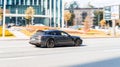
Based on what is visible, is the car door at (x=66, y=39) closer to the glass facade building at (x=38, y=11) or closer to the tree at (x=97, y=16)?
the glass facade building at (x=38, y=11)

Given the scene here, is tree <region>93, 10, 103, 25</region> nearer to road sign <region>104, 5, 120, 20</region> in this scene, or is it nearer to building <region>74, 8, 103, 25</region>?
building <region>74, 8, 103, 25</region>

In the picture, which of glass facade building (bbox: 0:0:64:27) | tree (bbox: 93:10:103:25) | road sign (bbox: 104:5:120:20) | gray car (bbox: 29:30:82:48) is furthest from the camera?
tree (bbox: 93:10:103:25)

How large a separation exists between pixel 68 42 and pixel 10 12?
8197 cm

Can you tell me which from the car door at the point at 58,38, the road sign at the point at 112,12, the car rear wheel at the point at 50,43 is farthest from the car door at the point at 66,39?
the road sign at the point at 112,12

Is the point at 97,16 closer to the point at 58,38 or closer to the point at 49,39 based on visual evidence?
the point at 58,38

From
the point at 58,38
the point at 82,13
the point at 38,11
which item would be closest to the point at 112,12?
the point at 58,38

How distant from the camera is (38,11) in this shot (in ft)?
349

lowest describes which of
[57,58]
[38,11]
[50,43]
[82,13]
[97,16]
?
[57,58]

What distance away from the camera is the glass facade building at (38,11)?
341ft

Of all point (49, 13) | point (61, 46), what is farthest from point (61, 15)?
point (61, 46)

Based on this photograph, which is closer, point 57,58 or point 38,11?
point 57,58

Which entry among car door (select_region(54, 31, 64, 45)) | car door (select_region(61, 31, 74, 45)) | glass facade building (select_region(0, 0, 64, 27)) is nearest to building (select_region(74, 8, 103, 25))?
glass facade building (select_region(0, 0, 64, 27))

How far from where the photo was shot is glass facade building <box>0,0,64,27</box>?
10401cm

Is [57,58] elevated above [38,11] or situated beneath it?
situated beneath
